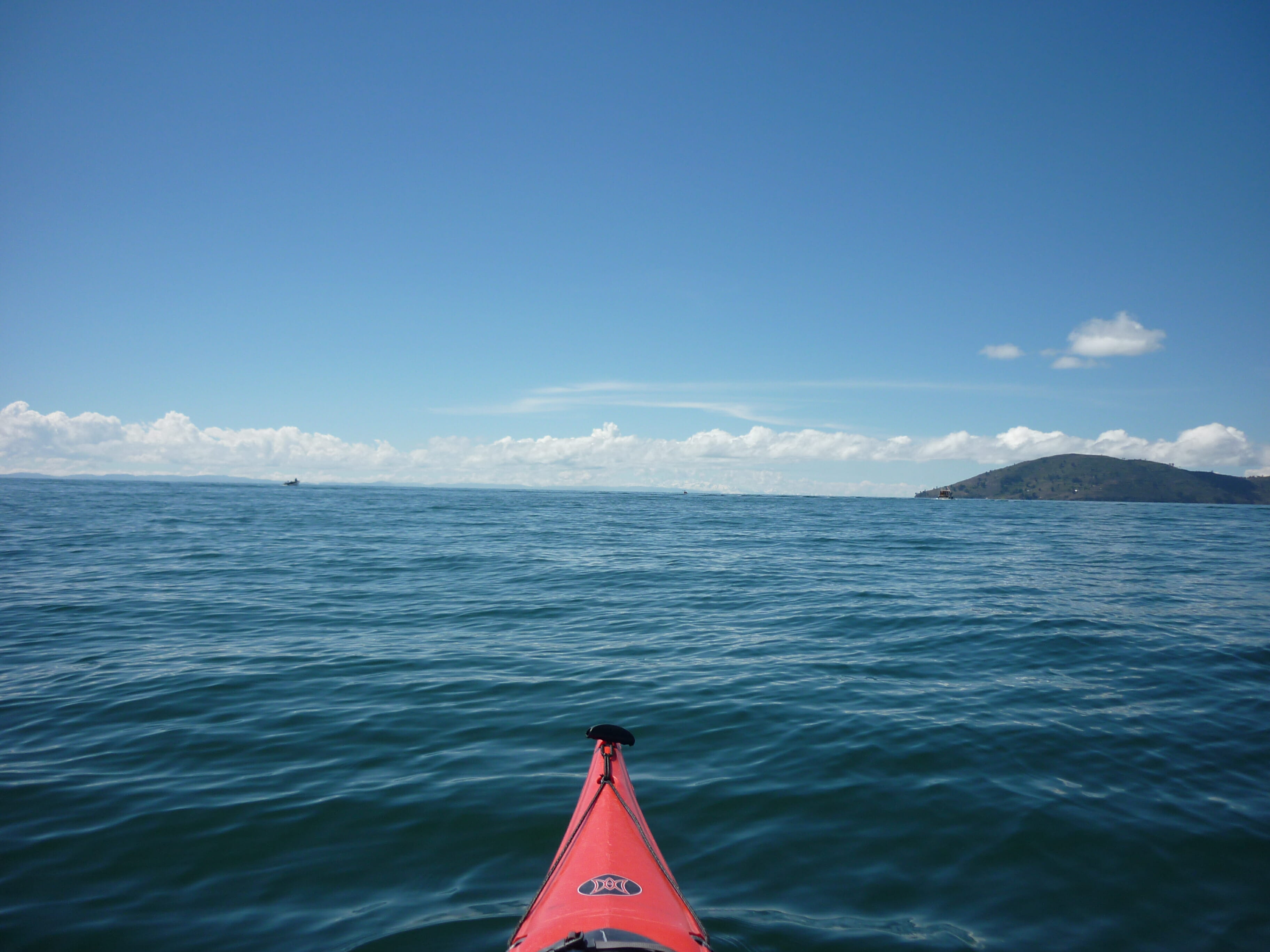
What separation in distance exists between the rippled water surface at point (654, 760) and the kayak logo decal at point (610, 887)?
2.88ft

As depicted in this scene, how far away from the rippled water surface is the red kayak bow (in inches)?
25.1

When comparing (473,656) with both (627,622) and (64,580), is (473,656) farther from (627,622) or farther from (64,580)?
(64,580)

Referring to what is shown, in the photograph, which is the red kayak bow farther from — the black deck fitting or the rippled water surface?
the rippled water surface

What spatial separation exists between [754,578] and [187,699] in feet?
55.0

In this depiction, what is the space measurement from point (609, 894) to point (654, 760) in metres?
3.22

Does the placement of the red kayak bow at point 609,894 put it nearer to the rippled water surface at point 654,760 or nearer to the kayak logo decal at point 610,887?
the kayak logo decal at point 610,887

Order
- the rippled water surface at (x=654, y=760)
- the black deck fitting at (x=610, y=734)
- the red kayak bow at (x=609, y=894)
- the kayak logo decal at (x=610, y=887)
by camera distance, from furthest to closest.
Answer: the black deck fitting at (x=610, y=734), the rippled water surface at (x=654, y=760), the kayak logo decal at (x=610, y=887), the red kayak bow at (x=609, y=894)

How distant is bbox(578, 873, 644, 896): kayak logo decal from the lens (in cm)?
427

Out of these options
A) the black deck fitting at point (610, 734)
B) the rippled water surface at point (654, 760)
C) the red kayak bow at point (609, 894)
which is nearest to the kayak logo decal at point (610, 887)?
the red kayak bow at point (609, 894)

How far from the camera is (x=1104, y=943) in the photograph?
4559 millimetres

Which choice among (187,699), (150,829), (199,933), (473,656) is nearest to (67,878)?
(150,829)

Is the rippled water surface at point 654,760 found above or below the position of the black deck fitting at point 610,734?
below

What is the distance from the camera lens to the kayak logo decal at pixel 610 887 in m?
4.27

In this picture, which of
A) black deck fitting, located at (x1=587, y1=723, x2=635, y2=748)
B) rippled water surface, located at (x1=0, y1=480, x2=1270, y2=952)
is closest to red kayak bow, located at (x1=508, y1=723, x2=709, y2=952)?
black deck fitting, located at (x1=587, y1=723, x2=635, y2=748)
